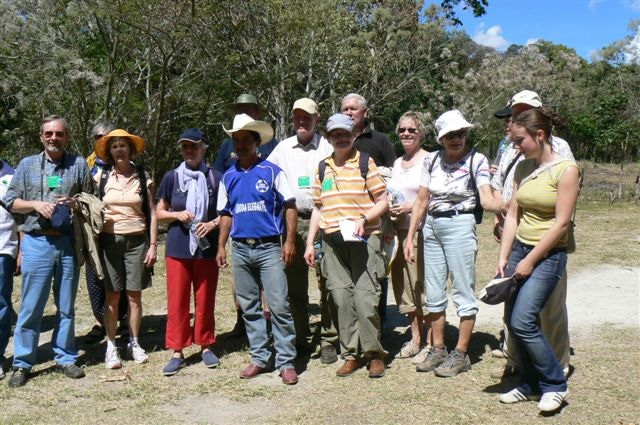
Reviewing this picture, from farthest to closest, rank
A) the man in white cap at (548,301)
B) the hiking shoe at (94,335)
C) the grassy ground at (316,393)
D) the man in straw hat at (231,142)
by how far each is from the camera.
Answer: the hiking shoe at (94,335), the man in straw hat at (231,142), the man in white cap at (548,301), the grassy ground at (316,393)

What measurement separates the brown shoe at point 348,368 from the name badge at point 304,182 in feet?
4.82

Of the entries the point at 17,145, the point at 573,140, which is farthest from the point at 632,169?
the point at 17,145

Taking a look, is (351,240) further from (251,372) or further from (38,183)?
(38,183)

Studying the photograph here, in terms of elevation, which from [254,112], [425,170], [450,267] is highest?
[254,112]

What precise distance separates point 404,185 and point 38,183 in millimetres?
2852

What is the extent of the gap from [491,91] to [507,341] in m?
23.4

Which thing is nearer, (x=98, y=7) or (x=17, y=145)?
(x=98, y=7)

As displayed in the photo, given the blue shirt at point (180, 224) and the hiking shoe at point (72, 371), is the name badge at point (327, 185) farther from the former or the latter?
the hiking shoe at point (72, 371)

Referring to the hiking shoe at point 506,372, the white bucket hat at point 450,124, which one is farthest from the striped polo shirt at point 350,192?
the hiking shoe at point 506,372

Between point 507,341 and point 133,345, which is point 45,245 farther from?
point 507,341

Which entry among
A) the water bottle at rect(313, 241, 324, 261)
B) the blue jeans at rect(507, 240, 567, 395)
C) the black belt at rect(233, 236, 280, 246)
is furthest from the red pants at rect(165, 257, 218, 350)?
the blue jeans at rect(507, 240, 567, 395)

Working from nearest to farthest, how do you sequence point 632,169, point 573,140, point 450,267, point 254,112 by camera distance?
point 450,267
point 254,112
point 632,169
point 573,140

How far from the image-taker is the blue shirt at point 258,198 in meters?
4.87

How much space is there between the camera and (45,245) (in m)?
4.93
